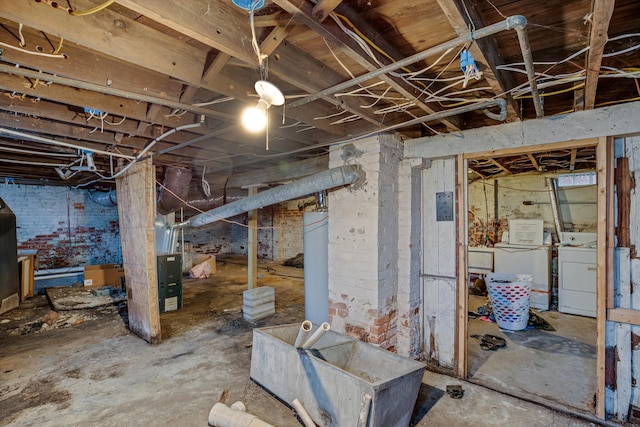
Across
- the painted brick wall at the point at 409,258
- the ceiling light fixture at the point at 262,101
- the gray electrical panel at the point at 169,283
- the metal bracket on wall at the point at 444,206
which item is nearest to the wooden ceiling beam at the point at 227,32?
the ceiling light fixture at the point at 262,101

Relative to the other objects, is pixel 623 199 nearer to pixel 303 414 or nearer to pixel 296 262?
pixel 303 414

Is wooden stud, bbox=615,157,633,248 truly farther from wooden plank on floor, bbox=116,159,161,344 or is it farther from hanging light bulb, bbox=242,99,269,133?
wooden plank on floor, bbox=116,159,161,344

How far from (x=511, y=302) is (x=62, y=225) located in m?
8.07

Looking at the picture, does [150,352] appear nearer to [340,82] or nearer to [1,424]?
[1,424]

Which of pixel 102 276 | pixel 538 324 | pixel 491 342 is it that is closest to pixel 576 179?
pixel 538 324

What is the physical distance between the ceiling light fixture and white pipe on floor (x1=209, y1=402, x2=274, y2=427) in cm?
173

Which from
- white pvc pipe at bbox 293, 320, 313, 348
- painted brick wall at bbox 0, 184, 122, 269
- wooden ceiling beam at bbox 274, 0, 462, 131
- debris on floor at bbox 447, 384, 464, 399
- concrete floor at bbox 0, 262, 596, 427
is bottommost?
debris on floor at bbox 447, 384, 464, 399

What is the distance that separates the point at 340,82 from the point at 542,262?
4.37 meters

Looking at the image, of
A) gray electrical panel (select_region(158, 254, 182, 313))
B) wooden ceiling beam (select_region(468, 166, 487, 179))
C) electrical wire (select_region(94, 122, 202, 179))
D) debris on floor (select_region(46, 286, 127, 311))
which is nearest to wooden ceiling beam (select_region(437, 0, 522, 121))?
electrical wire (select_region(94, 122, 202, 179))

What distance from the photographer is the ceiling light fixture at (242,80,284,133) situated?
137 cm

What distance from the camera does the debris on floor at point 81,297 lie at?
4500 mm

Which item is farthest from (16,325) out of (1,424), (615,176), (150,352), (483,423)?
(615,176)

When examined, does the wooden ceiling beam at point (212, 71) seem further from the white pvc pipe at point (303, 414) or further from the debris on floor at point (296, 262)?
the debris on floor at point (296, 262)

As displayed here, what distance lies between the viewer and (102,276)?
222 inches
